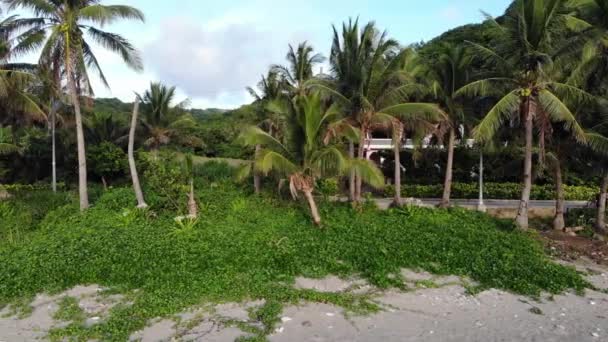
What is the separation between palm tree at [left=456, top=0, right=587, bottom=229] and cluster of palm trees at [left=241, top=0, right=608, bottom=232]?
0.03 metres

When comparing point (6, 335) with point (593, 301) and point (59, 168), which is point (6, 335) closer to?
point (593, 301)

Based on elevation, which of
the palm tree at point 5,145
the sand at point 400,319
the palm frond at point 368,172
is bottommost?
the sand at point 400,319

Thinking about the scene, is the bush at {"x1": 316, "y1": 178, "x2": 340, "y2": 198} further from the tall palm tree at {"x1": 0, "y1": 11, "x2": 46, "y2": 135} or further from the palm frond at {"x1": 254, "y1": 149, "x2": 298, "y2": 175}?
the tall palm tree at {"x1": 0, "y1": 11, "x2": 46, "y2": 135}

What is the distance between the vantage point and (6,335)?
675 cm

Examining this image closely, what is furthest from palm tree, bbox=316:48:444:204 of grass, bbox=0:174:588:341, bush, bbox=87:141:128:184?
bush, bbox=87:141:128:184

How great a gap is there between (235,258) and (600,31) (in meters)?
12.2

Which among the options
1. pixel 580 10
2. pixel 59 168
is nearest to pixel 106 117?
pixel 59 168

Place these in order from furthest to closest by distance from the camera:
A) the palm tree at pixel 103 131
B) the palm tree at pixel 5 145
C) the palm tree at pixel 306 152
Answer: the palm tree at pixel 103 131, the palm tree at pixel 5 145, the palm tree at pixel 306 152

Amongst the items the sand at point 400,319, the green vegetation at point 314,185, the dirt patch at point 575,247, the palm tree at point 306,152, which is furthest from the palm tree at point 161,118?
the dirt patch at point 575,247

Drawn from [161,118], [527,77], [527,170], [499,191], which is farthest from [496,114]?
[161,118]

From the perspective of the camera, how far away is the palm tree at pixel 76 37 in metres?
13.8

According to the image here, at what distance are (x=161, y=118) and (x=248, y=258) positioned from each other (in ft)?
61.6

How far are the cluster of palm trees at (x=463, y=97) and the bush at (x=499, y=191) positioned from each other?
194 inches

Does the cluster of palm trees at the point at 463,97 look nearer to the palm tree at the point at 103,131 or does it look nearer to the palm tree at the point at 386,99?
the palm tree at the point at 386,99
